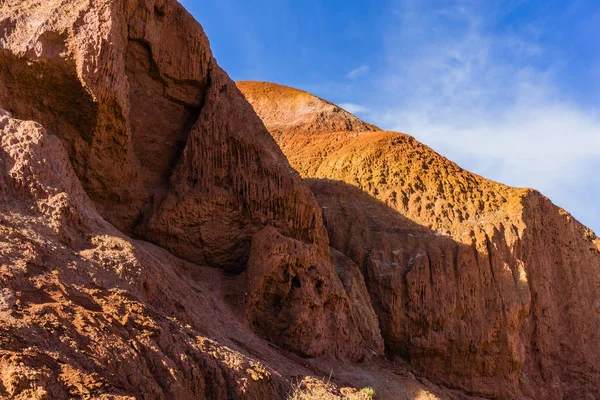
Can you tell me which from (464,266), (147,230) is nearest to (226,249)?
(147,230)

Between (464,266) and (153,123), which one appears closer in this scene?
(153,123)

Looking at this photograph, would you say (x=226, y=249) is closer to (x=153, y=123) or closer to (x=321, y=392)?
(x=153, y=123)

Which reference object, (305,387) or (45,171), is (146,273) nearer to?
(45,171)

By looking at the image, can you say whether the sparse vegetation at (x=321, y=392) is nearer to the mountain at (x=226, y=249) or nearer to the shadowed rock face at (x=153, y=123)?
the mountain at (x=226, y=249)

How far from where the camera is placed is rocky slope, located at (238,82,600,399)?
61.0 ft

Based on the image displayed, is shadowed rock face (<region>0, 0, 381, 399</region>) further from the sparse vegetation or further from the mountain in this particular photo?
the sparse vegetation

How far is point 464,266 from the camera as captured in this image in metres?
19.6

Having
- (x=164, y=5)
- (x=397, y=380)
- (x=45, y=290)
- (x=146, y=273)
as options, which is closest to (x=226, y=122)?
(x=164, y=5)

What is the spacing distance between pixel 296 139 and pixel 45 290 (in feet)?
70.0

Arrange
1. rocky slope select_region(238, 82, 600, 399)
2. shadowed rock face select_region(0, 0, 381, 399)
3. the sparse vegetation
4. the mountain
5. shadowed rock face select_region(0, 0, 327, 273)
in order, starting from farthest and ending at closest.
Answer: rocky slope select_region(238, 82, 600, 399), shadowed rock face select_region(0, 0, 327, 273), the sparse vegetation, the mountain, shadowed rock face select_region(0, 0, 381, 399)

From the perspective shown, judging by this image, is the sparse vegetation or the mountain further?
the sparse vegetation

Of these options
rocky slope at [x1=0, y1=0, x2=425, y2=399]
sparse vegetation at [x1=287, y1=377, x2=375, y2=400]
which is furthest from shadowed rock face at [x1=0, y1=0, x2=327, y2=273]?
sparse vegetation at [x1=287, y1=377, x2=375, y2=400]

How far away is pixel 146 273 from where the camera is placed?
928 centimetres

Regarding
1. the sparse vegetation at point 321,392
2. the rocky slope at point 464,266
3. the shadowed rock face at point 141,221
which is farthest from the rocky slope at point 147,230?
the rocky slope at point 464,266
